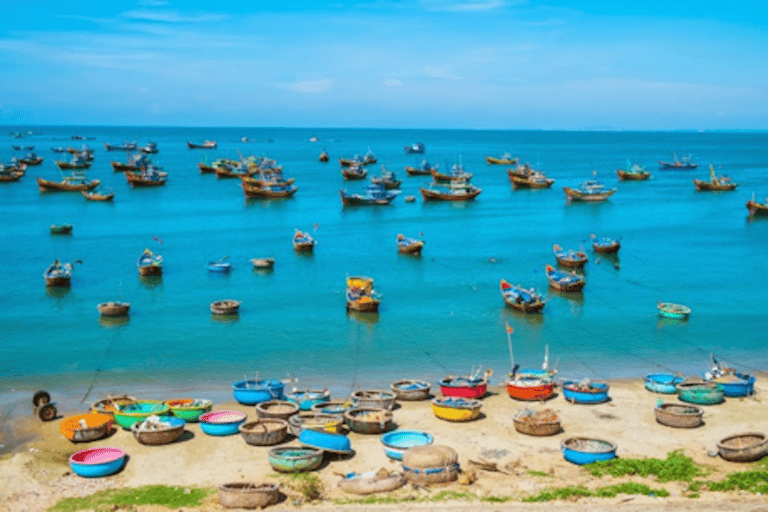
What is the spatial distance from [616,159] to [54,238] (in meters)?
130

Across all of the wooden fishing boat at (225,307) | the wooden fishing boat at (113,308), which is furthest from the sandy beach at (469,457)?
the wooden fishing boat at (113,308)

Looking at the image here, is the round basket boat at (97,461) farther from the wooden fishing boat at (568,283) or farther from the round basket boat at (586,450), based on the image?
the wooden fishing boat at (568,283)

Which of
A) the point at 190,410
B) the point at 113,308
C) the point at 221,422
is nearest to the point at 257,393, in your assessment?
the point at 190,410

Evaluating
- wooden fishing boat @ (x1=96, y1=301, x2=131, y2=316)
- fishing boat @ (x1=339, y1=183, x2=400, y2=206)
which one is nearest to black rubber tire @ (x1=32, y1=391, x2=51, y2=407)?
wooden fishing boat @ (x1=96, y1=301, x2=131, y2=316)

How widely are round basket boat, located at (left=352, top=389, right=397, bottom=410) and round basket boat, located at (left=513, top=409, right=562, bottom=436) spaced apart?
3959mm

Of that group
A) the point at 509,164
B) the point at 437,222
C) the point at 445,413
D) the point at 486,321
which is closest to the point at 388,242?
the point at 437,222

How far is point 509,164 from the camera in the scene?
139250 millimetres

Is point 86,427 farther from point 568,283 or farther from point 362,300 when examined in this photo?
point 568,283

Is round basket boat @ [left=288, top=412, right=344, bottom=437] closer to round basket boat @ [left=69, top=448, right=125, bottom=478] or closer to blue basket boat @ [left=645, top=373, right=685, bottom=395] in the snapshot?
round basket boat @ [left=69, top=448, right=125, bottom=478]

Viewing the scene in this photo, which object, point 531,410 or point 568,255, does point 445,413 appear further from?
point 568,255

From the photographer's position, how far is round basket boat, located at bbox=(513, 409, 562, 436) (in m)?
22.4

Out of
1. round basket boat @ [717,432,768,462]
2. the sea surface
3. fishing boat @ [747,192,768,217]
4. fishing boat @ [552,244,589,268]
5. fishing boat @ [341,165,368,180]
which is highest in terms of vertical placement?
fishing boat @ [341,165,368,180]

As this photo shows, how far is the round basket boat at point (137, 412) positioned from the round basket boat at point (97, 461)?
2119mm

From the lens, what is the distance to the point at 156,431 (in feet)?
71.7
